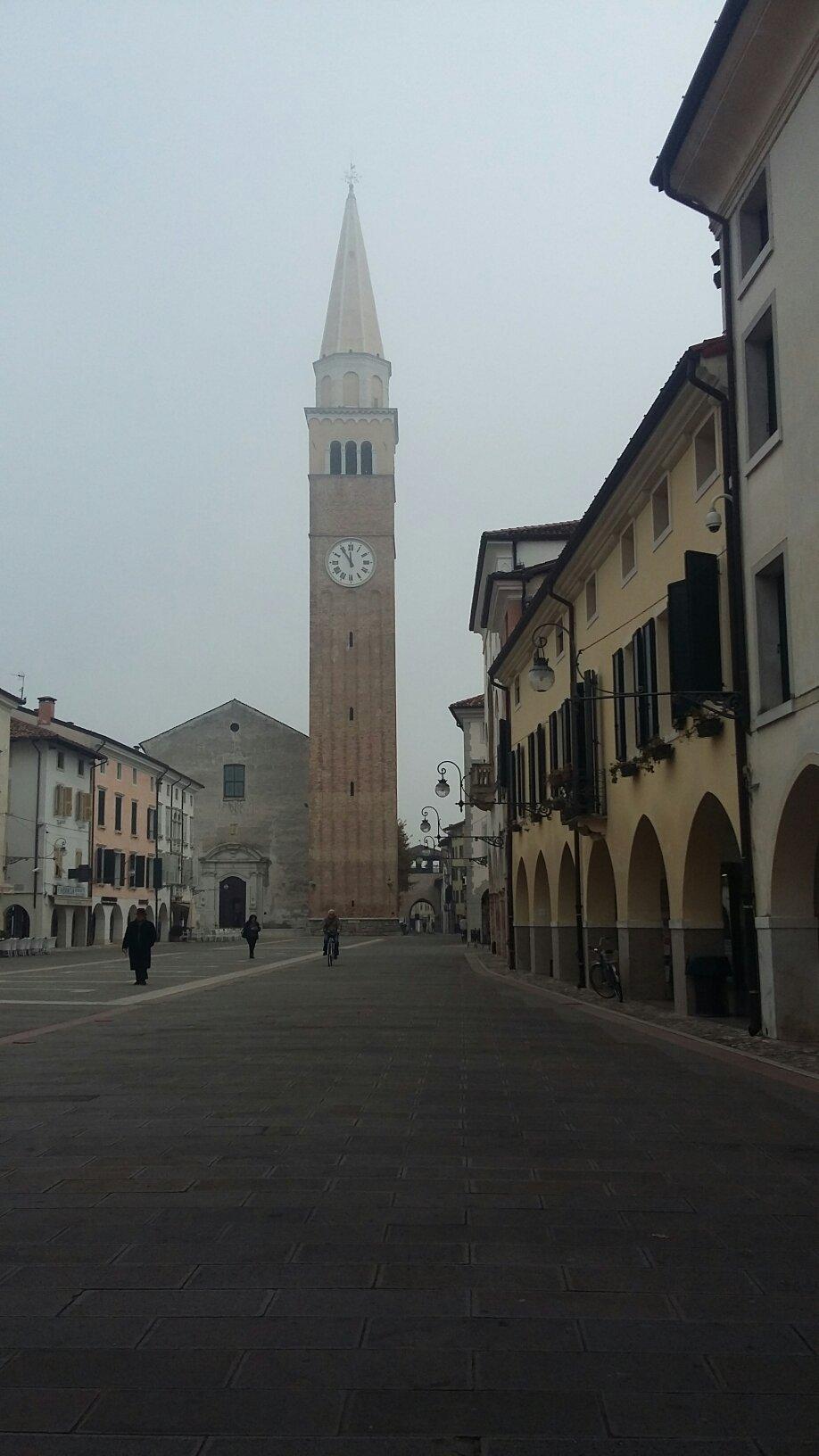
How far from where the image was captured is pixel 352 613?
79500 millimetres

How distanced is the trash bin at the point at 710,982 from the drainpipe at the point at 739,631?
190 centimetres

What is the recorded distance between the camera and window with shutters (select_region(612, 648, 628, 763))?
20281 mm

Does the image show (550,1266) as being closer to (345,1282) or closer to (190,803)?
(345,1282)

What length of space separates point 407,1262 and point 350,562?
76393 mm

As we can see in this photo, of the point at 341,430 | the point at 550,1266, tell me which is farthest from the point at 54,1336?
the point at 341,430

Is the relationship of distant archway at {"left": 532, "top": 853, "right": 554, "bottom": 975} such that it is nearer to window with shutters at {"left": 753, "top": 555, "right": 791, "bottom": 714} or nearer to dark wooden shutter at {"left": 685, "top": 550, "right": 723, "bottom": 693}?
dark wooden shutter at {"left": 685, "top": 550, "right": 723, "bottom": 693}

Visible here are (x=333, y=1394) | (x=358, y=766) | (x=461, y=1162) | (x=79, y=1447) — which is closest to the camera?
(x=79, y=1447)

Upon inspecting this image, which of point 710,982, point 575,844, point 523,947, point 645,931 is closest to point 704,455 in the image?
point 710,982

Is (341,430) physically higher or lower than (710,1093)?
higher

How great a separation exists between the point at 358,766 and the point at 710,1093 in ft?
224

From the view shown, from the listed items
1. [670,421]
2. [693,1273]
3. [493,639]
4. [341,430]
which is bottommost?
[693,1273]

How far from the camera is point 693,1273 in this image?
4.78m

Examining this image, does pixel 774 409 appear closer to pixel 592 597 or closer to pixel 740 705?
pixel 740 705

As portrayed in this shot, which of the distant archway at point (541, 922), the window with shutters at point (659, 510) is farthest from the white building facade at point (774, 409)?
the distant archway at point (541, 922)
